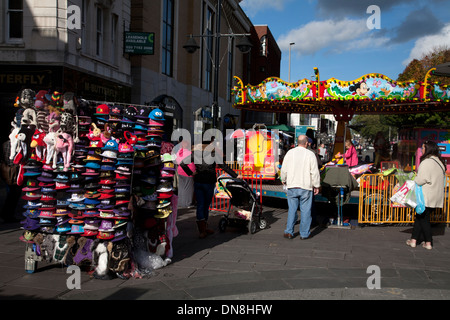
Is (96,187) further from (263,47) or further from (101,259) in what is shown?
(263,47)

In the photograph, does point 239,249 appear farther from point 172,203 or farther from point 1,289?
point 1,289

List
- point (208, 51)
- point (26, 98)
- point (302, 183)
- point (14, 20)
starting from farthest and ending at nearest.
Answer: point (208, 51) < point (14, 20) < point (302, 183) < point (26, 98)

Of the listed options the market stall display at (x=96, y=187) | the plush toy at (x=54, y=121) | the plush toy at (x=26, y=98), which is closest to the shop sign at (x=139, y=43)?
the plush toy at (x=26, y=98)

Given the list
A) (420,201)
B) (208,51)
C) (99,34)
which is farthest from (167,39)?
(420,201)

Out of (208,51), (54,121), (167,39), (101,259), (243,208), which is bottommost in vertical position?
(101,259)

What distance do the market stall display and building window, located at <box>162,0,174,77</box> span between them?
15957 mm

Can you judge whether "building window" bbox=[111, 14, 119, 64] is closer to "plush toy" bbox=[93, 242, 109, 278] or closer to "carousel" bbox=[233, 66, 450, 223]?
"carousel" bbox=[233, 66, 450, 223]

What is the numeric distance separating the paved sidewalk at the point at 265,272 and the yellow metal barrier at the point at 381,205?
1.10m

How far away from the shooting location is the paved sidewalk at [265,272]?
15.2 feet

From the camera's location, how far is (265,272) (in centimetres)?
548

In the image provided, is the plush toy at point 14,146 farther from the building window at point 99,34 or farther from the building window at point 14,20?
the building window at point 99,34

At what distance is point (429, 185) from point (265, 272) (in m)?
3.47

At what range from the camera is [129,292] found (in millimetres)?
4668
